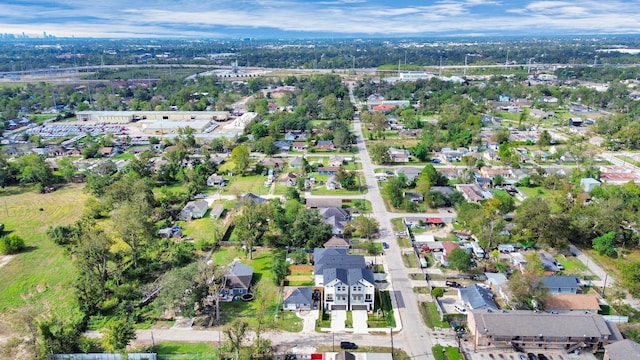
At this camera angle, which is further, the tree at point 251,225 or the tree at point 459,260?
the tree at point 251,225

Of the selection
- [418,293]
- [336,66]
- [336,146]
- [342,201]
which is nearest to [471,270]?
[418,293]

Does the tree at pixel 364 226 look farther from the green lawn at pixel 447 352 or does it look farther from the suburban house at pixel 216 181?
the suburban house at pixel 216 181

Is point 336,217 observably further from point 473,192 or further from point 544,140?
point 544,140

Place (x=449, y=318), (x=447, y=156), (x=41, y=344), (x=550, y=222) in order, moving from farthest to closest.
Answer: (x=447, y=156)
(x=550, y=222)
(x=449, y=318)
(x=41, y=344)

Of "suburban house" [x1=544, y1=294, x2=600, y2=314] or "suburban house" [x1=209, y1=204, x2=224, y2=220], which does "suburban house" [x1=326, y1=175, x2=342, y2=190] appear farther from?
"suburban house" [x1=544, y1=294, x2=600, y2=314]

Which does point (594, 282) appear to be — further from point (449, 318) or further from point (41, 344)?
point (41, 344)

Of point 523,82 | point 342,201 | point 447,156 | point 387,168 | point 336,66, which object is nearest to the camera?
point 342,201

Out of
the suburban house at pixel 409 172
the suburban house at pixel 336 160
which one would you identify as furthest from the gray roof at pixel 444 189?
the suburban house at pixel 336 160

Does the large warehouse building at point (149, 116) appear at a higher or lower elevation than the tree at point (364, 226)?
higher
